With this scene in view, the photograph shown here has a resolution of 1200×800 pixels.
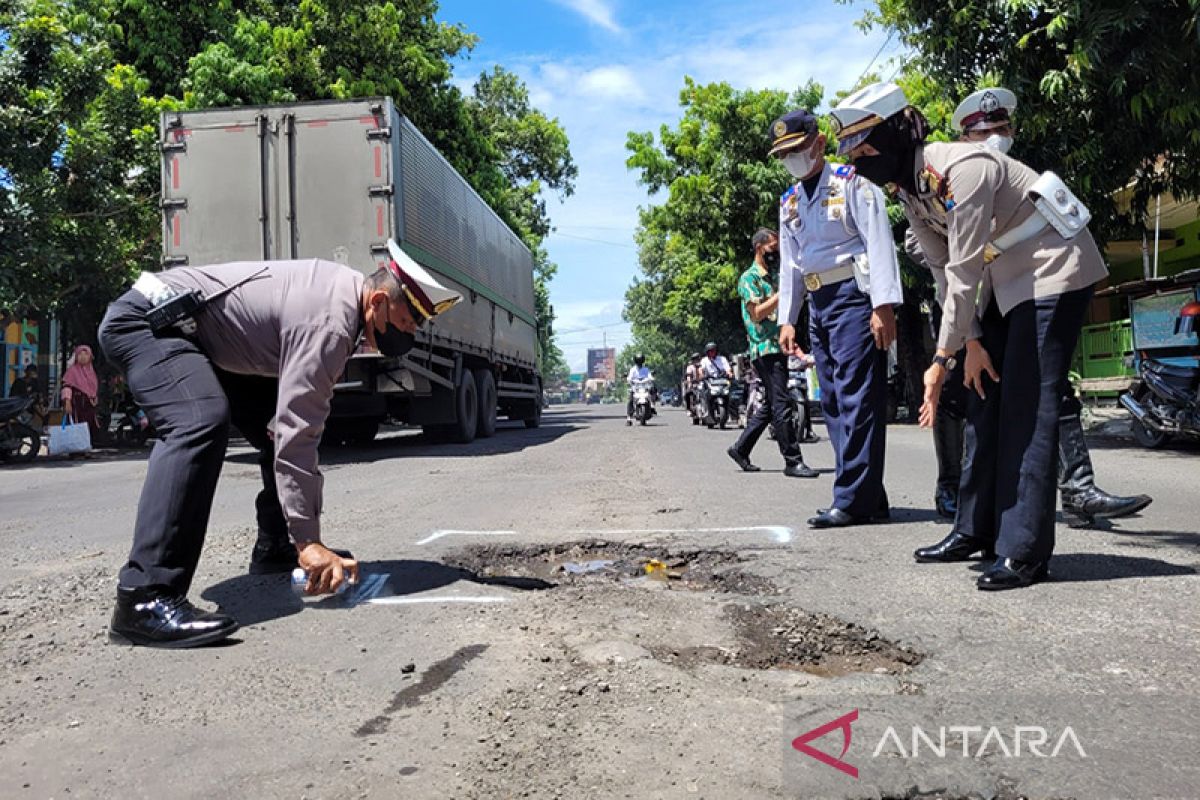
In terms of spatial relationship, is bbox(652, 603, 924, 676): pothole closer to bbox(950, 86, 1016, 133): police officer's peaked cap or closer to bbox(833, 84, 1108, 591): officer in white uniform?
bbox(833, 84, 1108, 591): officer in white uniform

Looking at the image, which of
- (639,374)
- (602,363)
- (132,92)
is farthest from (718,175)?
(602,363)

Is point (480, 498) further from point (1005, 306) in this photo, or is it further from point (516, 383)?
point (516, 383)

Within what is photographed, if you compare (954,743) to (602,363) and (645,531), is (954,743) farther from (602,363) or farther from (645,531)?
(602,363)

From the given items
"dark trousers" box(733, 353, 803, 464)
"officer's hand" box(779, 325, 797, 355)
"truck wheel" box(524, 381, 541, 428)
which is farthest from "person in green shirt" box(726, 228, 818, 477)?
"truck wheel" box(524, 381, 541, 428)

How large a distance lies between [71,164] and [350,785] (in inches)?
618

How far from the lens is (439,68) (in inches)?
770

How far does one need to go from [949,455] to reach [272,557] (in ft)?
10.5

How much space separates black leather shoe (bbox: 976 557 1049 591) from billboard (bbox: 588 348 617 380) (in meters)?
162

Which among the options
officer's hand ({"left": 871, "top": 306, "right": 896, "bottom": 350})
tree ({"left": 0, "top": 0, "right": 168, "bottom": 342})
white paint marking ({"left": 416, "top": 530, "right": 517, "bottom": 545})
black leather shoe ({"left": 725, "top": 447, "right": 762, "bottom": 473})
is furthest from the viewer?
tree ({"left": 0, "top": 0, "right": 168, "bottom": 342})

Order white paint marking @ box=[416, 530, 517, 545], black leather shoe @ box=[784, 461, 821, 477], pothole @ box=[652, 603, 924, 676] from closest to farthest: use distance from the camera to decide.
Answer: pothole @ box=[652, 603, 924, 676], white paint marking @ box=[416, 530, 517, 545], black leather shoe @ box=[784, 461, 821, 477]

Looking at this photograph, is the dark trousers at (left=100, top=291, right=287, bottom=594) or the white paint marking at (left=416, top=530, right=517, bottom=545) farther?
the white paint marking at (left=416, top=530, right=517, bottom=545)

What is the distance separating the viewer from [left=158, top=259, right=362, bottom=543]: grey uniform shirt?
9.03 ft

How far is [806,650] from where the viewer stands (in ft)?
8.32

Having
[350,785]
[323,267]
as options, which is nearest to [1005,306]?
[323,267]
